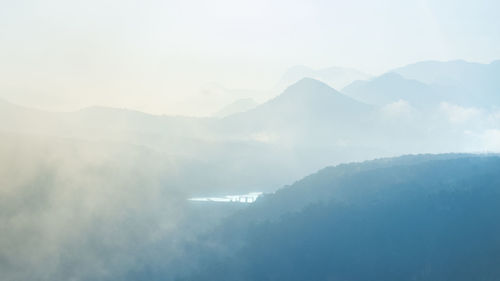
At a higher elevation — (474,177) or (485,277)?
(474,177)

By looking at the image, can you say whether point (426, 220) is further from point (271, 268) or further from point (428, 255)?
point (271, 268)

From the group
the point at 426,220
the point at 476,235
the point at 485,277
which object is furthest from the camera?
the point at 426,220

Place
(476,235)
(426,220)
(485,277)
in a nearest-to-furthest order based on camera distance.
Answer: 1. (485,277)
2. (476,235)
3. (426,220)

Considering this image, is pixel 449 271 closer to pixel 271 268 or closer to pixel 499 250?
pixel 499 250

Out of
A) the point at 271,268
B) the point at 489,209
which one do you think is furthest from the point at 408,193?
the point at 271,268

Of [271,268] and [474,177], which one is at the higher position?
[474,177]

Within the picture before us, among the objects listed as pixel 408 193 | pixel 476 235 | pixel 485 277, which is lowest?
pixel 485 277

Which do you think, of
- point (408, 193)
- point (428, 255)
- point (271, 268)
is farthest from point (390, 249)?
point (271, 268)

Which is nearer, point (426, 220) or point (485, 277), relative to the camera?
point (485, 277)
